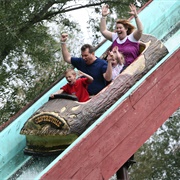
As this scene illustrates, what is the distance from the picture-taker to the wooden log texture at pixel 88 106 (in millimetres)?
6859

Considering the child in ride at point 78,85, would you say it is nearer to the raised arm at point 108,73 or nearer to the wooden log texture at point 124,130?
the raised arm at point 108,73

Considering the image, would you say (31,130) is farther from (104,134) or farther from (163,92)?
(163,92)

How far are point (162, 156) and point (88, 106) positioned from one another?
417 inches

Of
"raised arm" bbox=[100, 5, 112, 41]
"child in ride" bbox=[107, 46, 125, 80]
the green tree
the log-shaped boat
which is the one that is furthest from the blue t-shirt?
the green tree

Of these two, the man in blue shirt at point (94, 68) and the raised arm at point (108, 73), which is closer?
the raised arm at point (108, 73)

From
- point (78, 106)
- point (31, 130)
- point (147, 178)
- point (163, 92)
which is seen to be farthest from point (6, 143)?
point (147, 178)

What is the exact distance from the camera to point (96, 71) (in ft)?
24.1

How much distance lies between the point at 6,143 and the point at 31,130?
1.73ft

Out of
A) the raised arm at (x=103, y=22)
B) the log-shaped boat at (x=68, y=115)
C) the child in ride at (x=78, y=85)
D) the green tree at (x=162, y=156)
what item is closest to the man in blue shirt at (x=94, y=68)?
the child in ride at (x=78, y=85)

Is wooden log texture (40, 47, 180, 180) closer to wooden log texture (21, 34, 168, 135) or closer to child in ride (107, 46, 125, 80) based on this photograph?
wooden log texture (21, 34, 168, 135)

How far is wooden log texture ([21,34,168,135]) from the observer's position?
6.86m

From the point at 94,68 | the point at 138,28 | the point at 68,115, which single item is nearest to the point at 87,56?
the point at 94,68

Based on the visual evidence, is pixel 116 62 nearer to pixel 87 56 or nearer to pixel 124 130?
pixel 87 56

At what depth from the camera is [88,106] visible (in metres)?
6.96
